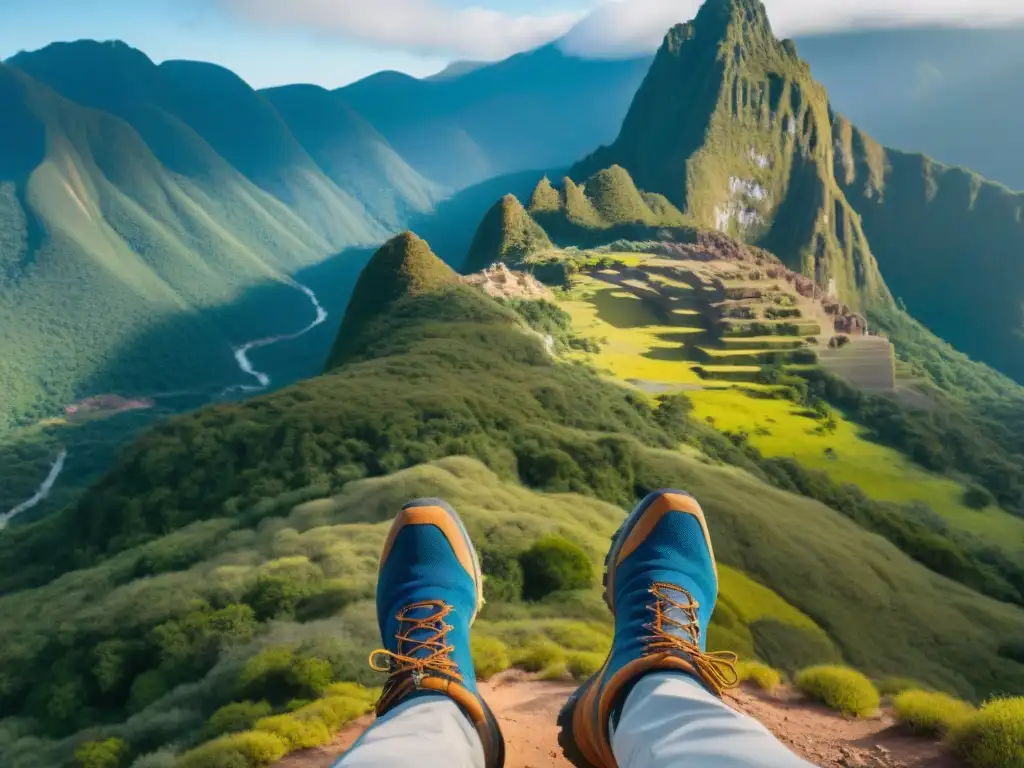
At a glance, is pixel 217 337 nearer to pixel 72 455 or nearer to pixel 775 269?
pixel 72 455

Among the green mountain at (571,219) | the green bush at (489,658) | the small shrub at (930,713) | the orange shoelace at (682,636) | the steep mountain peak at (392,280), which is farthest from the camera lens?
the green mountain at (571,219)

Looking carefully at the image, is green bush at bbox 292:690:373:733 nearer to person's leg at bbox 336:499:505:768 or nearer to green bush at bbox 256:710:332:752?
green bush at bbox 256:710:332:752

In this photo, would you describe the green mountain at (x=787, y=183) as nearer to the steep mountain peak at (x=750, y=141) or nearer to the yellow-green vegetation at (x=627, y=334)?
the steep mountain peak at (x=750, y=141)

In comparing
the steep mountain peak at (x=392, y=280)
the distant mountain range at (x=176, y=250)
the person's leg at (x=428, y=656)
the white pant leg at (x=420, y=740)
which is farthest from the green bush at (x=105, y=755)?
the distant mountain range at (x=176, y=250)

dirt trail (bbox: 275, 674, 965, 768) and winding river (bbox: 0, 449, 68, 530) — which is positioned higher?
dirt trail (bbox: 275, 674, 965, 768)

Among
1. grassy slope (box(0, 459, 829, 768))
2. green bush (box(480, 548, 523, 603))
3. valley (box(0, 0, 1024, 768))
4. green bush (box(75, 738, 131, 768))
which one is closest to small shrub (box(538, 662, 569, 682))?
valley (box(0, 0, 1024, 768))

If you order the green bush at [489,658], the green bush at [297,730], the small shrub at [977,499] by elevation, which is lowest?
the small shrub at [977,499]
